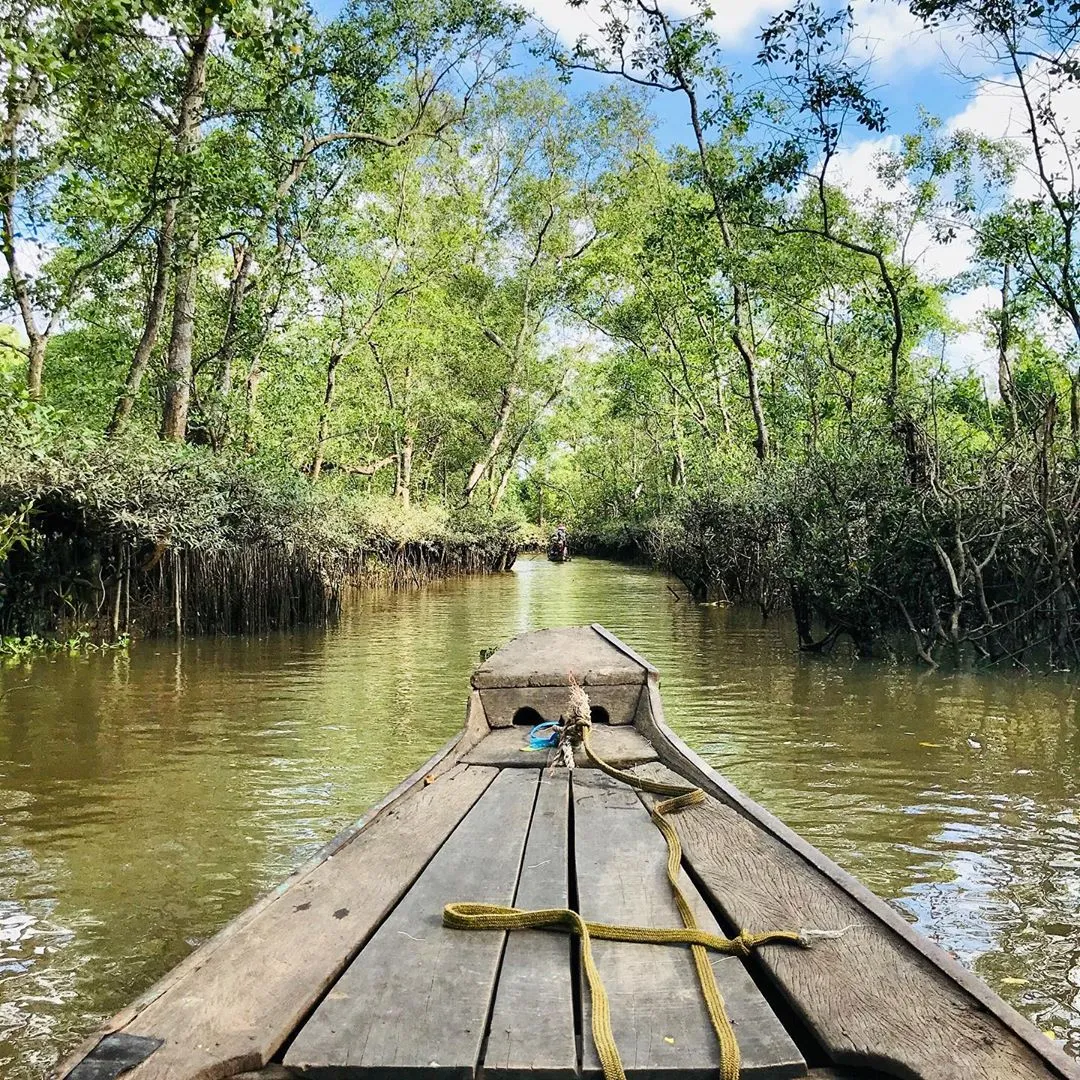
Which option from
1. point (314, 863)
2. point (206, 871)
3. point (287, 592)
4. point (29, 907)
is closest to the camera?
point (314, 863)

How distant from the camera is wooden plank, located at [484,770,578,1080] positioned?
5.83 feet

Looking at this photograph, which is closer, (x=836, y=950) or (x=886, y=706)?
(x=836, y=950)

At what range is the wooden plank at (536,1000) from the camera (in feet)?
5.83

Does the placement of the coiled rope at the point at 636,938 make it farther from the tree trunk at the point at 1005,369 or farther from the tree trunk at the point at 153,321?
the tree trunk at the point at 153,321

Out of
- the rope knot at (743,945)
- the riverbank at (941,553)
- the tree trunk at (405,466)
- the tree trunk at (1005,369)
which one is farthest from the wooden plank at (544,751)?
the tree trunk at (405,466)

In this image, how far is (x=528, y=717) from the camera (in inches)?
238

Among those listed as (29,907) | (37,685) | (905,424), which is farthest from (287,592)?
(29,907)

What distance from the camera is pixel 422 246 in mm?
27359

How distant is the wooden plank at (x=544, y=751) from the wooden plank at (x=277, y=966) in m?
1.40

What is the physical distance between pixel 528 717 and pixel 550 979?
390cm

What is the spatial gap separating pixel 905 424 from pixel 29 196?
1277 cm

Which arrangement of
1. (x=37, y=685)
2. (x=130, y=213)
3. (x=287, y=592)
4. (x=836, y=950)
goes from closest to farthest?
(x=836, y=950)
(x=37, y=685)
(x=287, y=592)
(x=130, y=213)

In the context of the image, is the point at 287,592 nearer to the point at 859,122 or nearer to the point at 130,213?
the point at 130,213

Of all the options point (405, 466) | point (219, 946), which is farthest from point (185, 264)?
point (405, 466)
